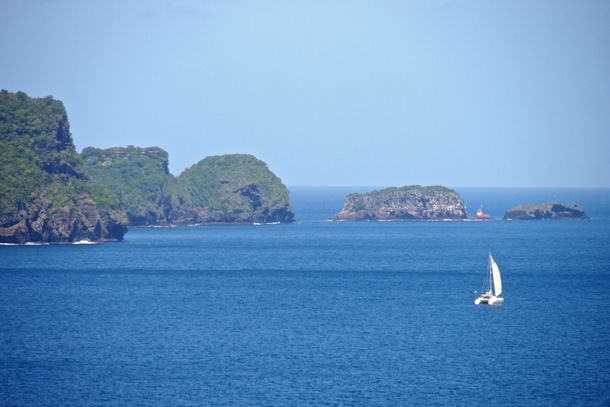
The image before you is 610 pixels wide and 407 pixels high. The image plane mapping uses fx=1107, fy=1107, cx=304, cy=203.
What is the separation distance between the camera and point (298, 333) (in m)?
102

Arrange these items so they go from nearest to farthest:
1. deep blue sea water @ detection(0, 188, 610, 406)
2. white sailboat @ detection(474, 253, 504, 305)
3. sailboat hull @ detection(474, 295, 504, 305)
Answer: deep blue sea water @ detection(0, 188, 610, 406) < sailboat hull @ detection(474, 295, 504, 305) < white sailboat @ detection(474, 253, 504, 305)

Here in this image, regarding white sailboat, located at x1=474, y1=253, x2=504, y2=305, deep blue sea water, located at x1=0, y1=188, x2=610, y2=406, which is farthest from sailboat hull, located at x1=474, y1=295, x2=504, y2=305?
deep blue sea water, located at x1=0, y1=188, x2=610, y2=406

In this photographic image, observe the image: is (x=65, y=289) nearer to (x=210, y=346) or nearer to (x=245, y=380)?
(x=210, y=346)

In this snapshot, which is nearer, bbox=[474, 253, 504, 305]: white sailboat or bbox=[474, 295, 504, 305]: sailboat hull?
bbox=[474, 295, 504, 305]: sailboat hull

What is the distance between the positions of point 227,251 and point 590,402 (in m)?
121

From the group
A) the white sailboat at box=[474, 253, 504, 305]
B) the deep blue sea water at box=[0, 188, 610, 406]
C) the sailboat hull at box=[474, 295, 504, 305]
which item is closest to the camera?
the deep blue sea water at box=[0, 188, 610, 406]

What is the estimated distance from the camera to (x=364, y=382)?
3219 inches

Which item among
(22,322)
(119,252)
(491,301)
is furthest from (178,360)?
(119,252)

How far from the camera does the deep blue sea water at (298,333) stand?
79250mm

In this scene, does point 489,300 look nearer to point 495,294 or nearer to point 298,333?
point 495,294

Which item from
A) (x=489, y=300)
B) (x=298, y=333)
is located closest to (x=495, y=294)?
(x=489, y=300)

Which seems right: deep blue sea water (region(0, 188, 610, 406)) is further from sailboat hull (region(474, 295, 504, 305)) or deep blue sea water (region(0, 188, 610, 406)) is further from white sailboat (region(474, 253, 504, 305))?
white sailboat (region(474, 253, 504, 305))

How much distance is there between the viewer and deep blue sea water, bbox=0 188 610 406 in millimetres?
79250

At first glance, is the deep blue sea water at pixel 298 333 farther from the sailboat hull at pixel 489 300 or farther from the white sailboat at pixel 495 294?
the white sailboat at pixel 495 294
